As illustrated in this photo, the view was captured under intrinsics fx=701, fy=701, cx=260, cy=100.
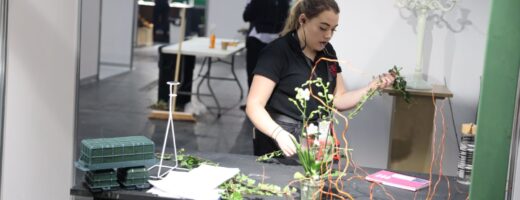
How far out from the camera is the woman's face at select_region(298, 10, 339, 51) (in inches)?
119

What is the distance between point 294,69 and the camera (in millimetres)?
3137

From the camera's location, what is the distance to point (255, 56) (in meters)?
7.06

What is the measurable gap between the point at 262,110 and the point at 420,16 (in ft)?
5.31

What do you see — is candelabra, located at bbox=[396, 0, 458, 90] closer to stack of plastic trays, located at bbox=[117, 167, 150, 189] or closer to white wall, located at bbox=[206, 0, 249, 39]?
stack of plastic trays, located at bbox=[117, 167, 150, 189]

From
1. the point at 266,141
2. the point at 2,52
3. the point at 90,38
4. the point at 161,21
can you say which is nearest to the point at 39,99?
the point at 2,52

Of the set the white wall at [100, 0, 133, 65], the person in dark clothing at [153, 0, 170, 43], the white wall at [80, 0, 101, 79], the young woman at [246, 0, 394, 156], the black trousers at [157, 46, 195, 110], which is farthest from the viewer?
the person in dark clothing at [153, 0, 170, 43]

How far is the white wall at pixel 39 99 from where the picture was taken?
3.22 m

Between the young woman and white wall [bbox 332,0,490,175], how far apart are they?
1007mm

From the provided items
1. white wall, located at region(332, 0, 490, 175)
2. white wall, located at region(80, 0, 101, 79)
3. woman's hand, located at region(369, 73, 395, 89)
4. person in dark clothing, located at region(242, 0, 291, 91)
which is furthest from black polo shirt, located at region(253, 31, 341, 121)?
white wall, located at region(80, 0, 101, 79)

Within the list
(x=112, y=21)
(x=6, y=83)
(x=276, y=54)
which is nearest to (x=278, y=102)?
(x=276, y=54)

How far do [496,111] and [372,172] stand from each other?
1.42m

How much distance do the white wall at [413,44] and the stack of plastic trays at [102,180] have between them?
2.19 meters

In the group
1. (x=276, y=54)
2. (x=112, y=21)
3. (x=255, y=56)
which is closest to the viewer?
(x=276, y=54)

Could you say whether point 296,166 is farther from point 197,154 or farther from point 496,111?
point 496,111
